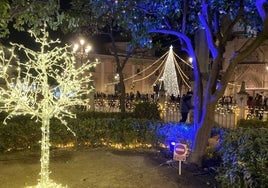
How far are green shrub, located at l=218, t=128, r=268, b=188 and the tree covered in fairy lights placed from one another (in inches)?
77.9

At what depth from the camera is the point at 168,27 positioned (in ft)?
37.0

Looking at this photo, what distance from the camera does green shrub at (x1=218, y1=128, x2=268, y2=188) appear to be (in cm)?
647

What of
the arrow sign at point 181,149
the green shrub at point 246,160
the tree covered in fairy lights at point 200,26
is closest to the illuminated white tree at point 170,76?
the tree covered in fairy lights at point 200,26

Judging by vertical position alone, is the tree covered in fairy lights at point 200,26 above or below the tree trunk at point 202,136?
above

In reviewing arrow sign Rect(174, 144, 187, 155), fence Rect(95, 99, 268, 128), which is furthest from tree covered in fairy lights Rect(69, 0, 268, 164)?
fence Rect(95, 99, 268, 128)

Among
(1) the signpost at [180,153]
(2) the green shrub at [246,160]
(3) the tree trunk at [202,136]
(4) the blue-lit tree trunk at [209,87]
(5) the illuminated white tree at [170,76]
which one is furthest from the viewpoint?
(5) the illuminated white tree at [170,76]

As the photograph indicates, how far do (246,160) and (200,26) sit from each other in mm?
6124

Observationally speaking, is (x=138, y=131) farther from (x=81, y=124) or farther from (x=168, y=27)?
(x=168, y=27)

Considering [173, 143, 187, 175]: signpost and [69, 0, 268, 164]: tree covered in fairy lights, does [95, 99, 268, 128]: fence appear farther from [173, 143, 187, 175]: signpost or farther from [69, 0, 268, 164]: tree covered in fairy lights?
[173, 143, 187, 175]: signpost

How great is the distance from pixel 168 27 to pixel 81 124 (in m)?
4.35

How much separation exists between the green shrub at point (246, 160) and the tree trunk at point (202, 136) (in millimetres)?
1823

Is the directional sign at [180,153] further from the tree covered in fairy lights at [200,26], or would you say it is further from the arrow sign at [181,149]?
the tree covered in fairy lights at [200,26]

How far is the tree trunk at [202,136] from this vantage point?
9.77 metres

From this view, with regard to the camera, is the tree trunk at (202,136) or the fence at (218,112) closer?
the tree trunk at (202,136)
